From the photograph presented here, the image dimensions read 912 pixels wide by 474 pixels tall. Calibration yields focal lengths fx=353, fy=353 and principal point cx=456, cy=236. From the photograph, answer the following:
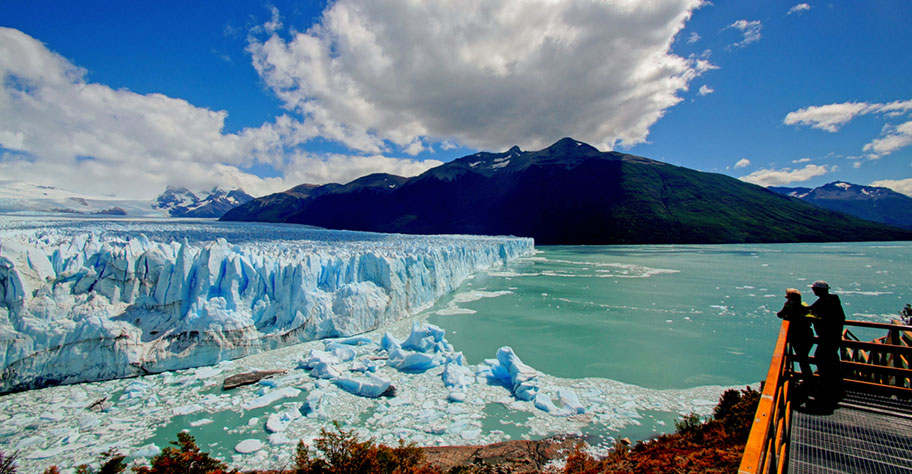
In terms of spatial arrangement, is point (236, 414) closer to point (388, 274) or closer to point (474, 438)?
point (474, 438)

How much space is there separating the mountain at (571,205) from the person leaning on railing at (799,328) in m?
73.8

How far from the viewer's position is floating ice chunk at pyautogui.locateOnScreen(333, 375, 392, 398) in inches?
273

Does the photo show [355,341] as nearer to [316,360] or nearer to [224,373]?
[316,360]

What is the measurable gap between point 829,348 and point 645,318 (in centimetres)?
1178

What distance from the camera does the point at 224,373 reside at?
7836 millimetres

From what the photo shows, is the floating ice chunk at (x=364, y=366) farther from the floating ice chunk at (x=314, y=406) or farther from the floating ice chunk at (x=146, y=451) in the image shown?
the floating ice chunk at (x=146, y=451)

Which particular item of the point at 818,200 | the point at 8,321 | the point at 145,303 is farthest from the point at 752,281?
the point at 818,200

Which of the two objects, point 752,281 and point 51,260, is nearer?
point 51,260

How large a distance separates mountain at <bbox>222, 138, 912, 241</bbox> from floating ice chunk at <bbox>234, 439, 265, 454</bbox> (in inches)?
2916

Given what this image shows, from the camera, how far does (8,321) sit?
6789 mm

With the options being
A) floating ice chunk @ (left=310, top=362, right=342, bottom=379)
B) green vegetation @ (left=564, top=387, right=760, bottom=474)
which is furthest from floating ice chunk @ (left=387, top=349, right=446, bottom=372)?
green vegetation @ (left=564, top=387, right=760, bottom=474)

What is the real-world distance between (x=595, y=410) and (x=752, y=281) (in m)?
23.9

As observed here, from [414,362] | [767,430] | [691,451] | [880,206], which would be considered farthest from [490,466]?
[880,206]

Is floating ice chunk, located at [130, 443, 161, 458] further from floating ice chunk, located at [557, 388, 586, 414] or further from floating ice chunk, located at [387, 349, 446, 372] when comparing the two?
floating ice chunk, located at [557, 388, 586, 414]
